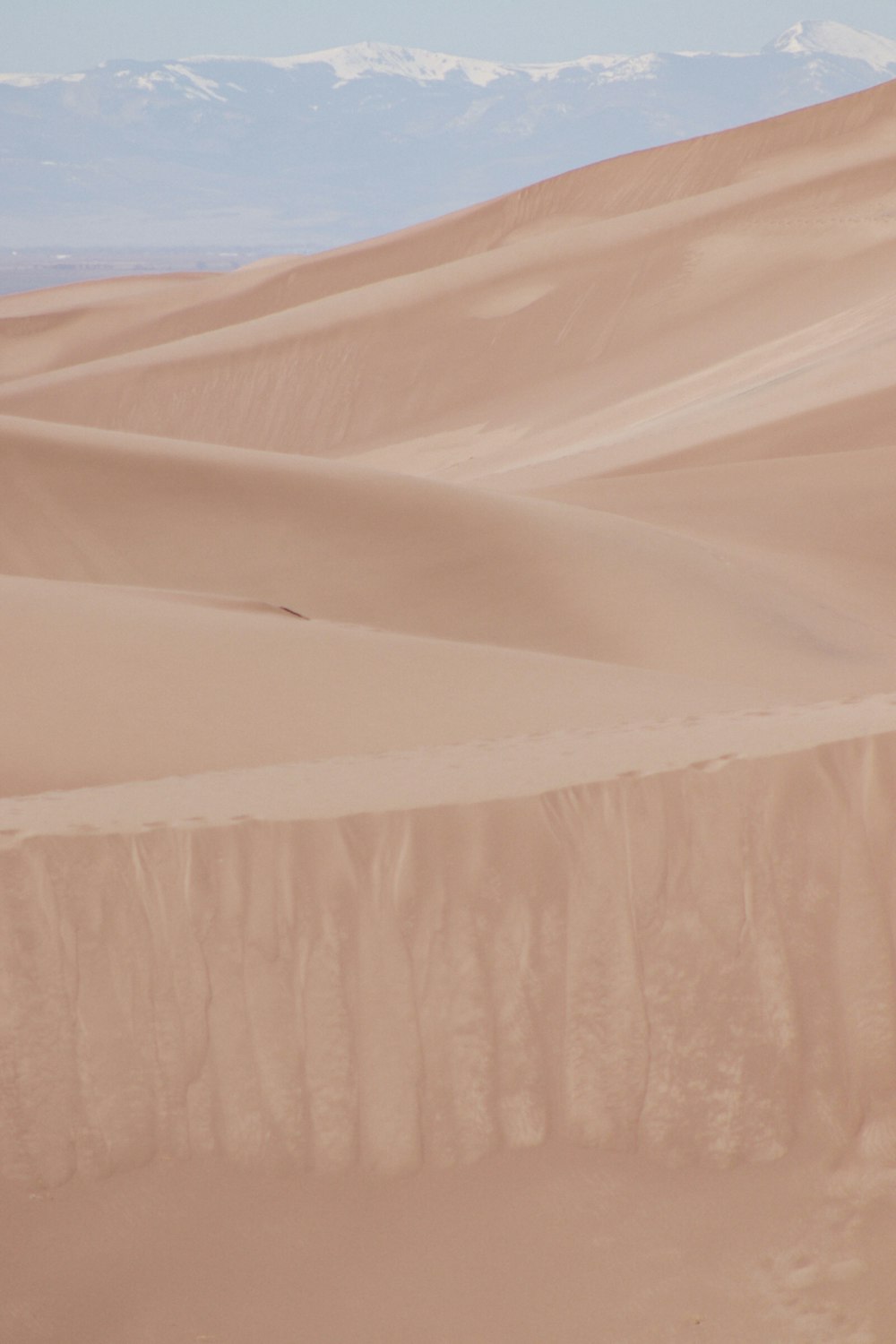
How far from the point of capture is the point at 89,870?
8.91ft

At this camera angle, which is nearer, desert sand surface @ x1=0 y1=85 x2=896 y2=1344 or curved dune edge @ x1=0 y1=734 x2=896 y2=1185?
desert sand surface @ x1=0 y1=85 x2=896 y2=1344

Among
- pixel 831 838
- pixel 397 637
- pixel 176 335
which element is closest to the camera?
pixel 831 838

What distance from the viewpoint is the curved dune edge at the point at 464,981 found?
2623 mm

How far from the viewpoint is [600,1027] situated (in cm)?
279

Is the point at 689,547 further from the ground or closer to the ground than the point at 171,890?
further from the ground

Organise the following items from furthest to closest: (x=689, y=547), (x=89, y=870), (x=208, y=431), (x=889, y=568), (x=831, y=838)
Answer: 1. (x=208, y=431)
2. (x=889, y=568)
3. (x=689, y=547)
4. (x=831, y=838)
5. (x=89, y=870)

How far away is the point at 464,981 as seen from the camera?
2779mm

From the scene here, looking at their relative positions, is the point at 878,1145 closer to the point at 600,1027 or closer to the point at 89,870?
the point at 600,1027

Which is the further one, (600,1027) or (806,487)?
(806,487)

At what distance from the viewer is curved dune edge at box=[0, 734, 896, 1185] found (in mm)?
2623

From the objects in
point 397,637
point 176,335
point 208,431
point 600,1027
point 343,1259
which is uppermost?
point 176,335

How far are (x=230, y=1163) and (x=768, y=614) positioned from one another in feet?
16.2

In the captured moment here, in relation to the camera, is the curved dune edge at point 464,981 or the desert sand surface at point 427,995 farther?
the curved dune edge at point 464,981

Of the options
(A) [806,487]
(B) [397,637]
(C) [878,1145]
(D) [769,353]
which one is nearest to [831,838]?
(C) [878,1145]
